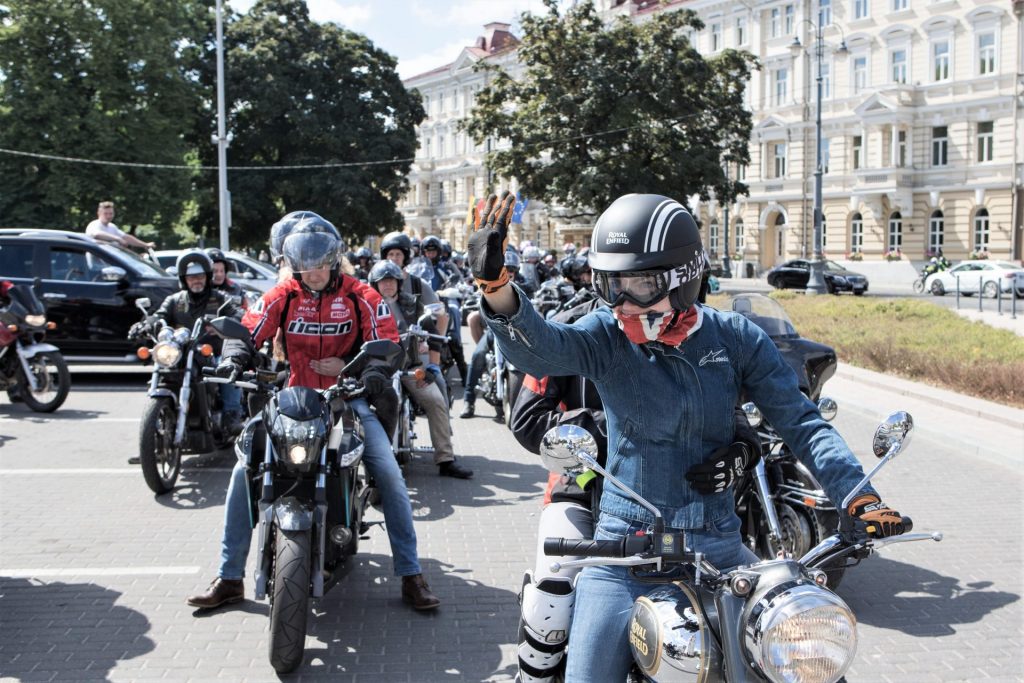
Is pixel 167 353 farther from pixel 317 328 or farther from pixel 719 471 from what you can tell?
pixel 719 471

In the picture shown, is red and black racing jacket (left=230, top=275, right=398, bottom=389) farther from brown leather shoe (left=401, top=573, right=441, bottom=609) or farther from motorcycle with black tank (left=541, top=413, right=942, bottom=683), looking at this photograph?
motorcycle with black tank (left=541, top=413, right=942, bottom=683)

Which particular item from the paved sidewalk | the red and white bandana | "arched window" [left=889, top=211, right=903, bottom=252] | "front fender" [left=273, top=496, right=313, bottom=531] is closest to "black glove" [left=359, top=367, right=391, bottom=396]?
"front fender" [left=273, top=496, right=313, bottom=531]

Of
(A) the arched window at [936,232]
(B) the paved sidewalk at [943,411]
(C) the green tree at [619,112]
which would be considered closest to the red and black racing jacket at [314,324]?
(B) the paved sidewalk at [943,411]

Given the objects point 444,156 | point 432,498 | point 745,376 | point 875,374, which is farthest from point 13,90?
point 444,156

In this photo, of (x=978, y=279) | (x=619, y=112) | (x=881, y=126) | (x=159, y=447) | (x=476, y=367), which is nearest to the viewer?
(x=159, y=447)

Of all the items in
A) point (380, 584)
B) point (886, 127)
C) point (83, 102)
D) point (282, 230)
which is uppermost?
point (886, 127)

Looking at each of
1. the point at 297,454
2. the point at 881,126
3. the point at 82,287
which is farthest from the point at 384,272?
the point at 881,126

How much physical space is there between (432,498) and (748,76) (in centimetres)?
3361

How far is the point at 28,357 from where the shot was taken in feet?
37.4

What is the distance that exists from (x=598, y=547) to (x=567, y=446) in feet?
0.79

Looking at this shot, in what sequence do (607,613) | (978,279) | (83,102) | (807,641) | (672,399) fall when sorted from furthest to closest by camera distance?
1. (978,279)
2. (83,102)
3. (672,399)
4. (607,613)
5. (807,641)

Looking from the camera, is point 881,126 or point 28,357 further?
point 881,126

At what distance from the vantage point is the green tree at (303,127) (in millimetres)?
45938

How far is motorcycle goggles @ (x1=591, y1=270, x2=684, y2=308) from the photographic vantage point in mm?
2742
